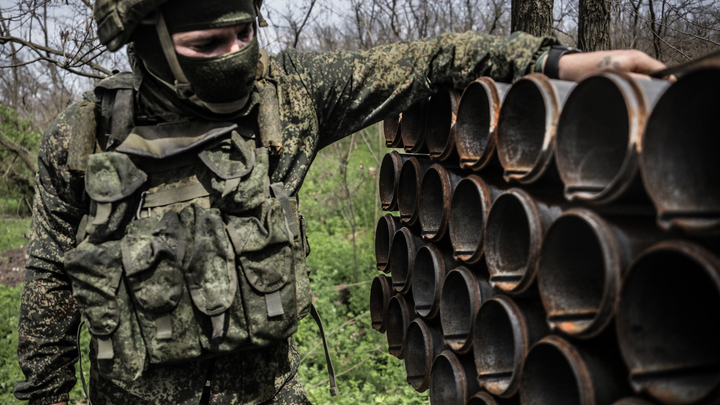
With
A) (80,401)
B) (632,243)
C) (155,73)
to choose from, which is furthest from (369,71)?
(80,401)

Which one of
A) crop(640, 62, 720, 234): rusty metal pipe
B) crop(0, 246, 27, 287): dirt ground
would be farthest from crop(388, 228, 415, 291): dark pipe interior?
crop(0, 246, 27, 287): dirt ground

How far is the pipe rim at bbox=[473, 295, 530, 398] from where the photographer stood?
1.38m

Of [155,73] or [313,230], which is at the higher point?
[155,73]

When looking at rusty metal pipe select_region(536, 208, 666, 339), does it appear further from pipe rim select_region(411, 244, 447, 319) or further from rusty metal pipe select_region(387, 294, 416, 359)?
rusty metal pipe select_region(387, 294, 416, 359)

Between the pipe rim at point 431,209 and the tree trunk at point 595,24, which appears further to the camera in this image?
the tree trunk at point 595,24

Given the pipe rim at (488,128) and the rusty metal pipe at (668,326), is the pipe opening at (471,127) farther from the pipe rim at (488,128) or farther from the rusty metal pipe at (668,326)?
the rusty metal pipe at (668,326)

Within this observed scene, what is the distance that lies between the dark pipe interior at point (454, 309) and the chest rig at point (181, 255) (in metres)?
0.55

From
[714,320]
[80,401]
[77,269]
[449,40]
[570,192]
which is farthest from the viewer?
[80,401]

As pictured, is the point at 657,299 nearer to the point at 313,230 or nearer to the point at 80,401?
the point at 80,401

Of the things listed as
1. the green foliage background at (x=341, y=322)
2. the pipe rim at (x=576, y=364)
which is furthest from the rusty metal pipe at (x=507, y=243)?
the green foliage background at (x=341, y=322)

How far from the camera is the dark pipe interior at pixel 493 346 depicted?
1568 millimetres

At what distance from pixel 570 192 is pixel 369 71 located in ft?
3.30

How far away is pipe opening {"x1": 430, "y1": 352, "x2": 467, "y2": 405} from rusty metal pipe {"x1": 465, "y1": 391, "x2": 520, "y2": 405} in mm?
133

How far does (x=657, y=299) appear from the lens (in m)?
1.01
